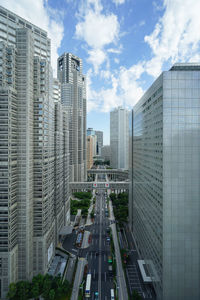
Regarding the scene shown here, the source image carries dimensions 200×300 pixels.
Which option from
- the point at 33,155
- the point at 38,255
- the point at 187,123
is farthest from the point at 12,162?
the point at 187,123

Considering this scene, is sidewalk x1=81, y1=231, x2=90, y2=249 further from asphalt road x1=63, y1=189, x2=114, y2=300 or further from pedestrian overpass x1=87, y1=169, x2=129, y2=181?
pedestrian overpass x1=87, y1=169, x2=129, y2=181

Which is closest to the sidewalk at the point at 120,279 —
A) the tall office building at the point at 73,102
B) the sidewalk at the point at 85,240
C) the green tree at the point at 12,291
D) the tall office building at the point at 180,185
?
the tall office building at the point at 180,185

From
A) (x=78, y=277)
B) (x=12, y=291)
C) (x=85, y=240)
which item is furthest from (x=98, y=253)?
(x=12, y=291)

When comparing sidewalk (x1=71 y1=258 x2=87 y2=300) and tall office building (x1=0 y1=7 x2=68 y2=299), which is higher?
tall office building (x1=0 y1=7 x2=68 y2=299)

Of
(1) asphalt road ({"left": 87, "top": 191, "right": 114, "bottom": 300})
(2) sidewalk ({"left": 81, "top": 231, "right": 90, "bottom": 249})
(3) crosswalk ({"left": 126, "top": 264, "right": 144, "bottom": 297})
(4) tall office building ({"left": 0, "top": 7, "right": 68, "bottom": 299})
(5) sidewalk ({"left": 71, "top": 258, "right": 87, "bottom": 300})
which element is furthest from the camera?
(2) sidewalk ({"left": 81, "top": 231, "right": 90, "bottom": 249})

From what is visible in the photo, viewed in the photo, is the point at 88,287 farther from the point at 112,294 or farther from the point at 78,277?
the point at 78,277

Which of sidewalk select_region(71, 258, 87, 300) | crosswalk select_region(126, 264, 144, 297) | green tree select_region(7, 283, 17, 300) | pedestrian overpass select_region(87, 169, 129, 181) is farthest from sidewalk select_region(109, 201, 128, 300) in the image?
pedestrian overpass select_region(87, 169, 129, 181)

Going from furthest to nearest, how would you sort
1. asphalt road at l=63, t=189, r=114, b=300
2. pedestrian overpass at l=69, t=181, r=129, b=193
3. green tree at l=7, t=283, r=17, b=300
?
pedestrian overpass at l=69, t=181, r=129, b=193
asphalt road at l=63, t=189, r=114, b=300
green tree at l=7, t=283, r=17, b=300
